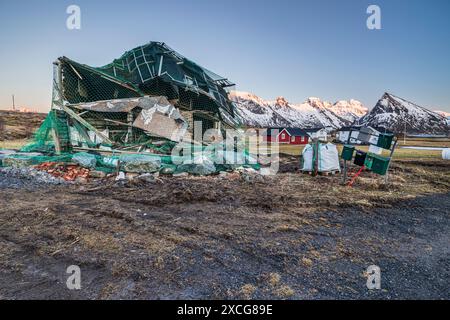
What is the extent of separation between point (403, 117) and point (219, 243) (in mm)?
91820

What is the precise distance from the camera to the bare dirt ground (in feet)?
8.48

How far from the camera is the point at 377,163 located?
23.7 ft

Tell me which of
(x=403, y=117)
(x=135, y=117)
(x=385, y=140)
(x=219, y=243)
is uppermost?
(x=403, y=117)

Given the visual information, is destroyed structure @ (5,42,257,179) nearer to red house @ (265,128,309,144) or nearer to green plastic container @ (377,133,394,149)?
green plastic container @ (377,133,394,149)

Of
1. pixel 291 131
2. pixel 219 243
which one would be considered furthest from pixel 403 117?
pixel 219 243

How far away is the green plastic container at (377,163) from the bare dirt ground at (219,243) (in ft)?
2.24

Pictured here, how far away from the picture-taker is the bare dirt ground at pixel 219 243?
259 centimetres

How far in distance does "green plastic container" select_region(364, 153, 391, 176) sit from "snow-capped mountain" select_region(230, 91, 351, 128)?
3200 inches

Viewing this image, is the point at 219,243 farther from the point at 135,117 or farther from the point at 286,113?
the point at 286,113

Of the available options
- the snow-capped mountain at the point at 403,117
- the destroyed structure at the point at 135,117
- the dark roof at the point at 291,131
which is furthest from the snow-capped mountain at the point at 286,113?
the destroyed structure at the point at 135,117

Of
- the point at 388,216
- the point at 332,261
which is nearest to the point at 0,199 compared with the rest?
the point at 332,261

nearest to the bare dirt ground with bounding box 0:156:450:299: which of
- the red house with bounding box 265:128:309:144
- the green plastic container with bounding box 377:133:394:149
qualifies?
the green plastic container with bounding box 377:133:394:149

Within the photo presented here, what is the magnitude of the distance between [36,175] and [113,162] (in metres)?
2.22
